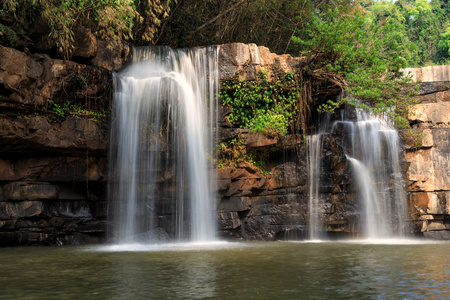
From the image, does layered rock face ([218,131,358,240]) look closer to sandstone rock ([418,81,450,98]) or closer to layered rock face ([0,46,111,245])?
layered rock face ([0,46,111,245])

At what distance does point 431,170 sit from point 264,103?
6.97m

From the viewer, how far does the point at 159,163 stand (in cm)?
1341

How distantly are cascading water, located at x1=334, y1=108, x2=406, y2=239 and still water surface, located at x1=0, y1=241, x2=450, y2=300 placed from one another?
617 cm

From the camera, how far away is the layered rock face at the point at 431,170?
15.5 m

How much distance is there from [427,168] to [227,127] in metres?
7.96

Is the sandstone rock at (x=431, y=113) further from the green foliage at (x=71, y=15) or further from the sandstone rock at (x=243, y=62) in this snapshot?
the green foliage at (x=71, y=15)

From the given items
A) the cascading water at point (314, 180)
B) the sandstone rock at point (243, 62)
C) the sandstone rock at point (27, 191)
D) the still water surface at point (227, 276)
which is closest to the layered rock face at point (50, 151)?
the sandstone rock at point (27, 191)

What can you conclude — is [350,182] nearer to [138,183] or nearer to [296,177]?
[296,177]

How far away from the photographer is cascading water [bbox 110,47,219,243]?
1308 centimetres

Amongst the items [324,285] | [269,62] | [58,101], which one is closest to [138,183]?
[58,101]

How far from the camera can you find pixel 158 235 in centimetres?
1338

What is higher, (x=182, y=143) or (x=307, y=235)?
(x=182, y=143)

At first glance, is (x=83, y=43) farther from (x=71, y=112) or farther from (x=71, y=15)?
(x=71, y=112)

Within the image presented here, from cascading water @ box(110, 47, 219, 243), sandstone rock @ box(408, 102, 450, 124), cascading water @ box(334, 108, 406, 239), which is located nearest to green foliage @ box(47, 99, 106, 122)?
cascading water @ box(110, 47, 219, 243)
